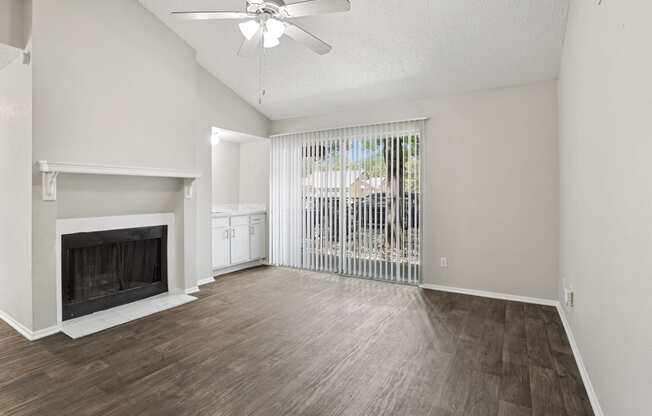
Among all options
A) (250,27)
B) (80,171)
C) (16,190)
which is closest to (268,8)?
(250,27)

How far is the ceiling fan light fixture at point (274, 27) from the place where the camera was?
234cm

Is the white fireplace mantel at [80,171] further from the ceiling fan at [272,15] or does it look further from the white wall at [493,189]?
the white wall at [493,189]

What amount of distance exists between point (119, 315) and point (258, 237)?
2.52 meters

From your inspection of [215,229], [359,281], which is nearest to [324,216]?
[359,281]

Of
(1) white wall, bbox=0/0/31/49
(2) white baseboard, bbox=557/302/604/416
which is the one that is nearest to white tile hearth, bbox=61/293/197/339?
(1) white wall, bbox=0/0/31/49

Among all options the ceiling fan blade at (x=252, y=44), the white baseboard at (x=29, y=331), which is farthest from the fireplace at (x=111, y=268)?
the ceiling fan blade at (x=252, y=44)

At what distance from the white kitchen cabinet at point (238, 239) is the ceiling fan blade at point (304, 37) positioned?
9.64 ft

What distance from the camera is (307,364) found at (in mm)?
2387

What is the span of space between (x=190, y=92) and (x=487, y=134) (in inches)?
143

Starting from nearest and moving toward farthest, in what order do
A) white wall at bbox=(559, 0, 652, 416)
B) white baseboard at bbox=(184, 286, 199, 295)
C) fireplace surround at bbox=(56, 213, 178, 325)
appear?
1. white wall at bbox=(559, 0, 652, 416)
2. fireplace surround at bbox=(56, 213, 178, 325)
3. white baseboard at bbox=(184, 286, 199, 295)

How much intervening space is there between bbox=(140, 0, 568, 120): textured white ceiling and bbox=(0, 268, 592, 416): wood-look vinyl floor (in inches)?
102

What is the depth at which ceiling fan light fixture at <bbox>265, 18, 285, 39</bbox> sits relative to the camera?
2.34 meters

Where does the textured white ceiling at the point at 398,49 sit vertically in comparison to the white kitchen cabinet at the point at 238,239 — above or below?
above

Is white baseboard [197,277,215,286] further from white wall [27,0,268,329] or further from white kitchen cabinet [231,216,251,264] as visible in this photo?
white kitchen cabinet [231,216,251,264]
